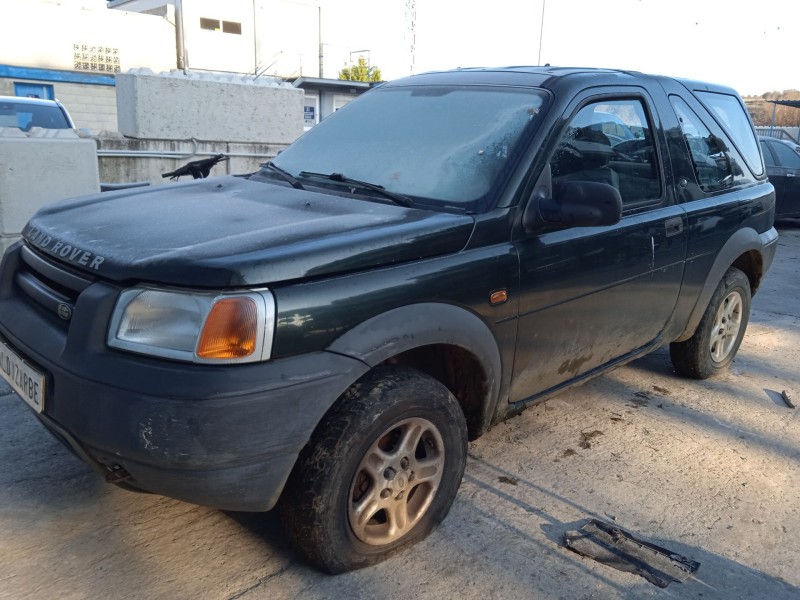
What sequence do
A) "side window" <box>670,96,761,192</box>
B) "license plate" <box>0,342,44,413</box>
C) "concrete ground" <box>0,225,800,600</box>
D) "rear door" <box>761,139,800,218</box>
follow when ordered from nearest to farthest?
"license plate" <box>0,342,44,413</box> < "concrete ground" <box>0,225,800,600</box> < "side window" <box>670,96,761,192</box> < "rear door" <box>761,139,800,218</box>

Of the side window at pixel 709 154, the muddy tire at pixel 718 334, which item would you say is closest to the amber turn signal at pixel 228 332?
the side window at pixel 709 154

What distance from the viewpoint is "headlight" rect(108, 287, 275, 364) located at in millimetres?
2158

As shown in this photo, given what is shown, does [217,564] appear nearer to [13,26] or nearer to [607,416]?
[607,416]

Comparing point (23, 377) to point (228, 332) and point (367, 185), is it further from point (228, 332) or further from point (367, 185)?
point (367, 185)

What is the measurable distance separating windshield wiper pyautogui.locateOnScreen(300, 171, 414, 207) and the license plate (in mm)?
1498

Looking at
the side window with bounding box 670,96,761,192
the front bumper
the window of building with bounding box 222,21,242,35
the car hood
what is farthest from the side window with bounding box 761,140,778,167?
the window of building with bounding box 222,21,242,35

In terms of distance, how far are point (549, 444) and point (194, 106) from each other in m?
6.31

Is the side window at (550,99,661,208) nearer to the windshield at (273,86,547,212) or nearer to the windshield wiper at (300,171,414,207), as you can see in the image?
the windshield at (273,86,547,212)

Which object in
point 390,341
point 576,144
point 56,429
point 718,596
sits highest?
point 576,144

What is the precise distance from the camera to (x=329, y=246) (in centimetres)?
238

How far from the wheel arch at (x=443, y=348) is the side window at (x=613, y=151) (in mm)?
869

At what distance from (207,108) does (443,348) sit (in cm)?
659

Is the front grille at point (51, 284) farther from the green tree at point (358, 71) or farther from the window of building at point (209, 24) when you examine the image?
the green tree at point (358, 71)

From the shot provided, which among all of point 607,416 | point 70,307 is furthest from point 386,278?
point 607,416
